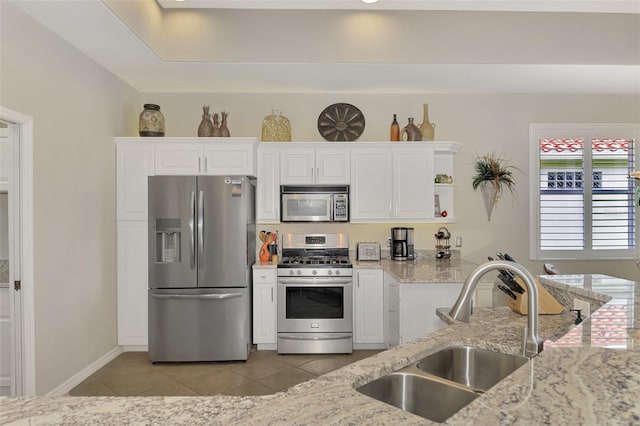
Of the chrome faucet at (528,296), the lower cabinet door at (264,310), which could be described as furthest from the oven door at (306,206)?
the chrome faucet at (528,296)

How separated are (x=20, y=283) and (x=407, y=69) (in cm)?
368

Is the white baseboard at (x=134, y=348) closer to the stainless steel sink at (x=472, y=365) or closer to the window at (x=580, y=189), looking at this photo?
the stainless steel sink at (x=472, y=365)

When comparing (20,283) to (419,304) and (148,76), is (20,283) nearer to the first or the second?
(148,76)

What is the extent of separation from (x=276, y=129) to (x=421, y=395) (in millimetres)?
3453

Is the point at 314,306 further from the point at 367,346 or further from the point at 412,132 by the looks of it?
the point at 412,132

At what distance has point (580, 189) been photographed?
4.68m

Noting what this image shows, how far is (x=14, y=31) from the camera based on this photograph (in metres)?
2.58

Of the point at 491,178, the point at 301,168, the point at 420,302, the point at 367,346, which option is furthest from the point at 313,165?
the point at 491,178

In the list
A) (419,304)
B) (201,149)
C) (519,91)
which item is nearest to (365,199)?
(419,304)

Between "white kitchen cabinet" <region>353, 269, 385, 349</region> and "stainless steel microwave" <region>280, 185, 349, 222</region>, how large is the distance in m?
0.69

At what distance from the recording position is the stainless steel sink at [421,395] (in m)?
1.26

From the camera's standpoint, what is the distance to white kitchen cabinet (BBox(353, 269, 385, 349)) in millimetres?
3977

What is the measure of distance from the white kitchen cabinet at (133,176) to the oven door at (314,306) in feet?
5.41

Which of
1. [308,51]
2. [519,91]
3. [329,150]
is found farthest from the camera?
[519,91]
